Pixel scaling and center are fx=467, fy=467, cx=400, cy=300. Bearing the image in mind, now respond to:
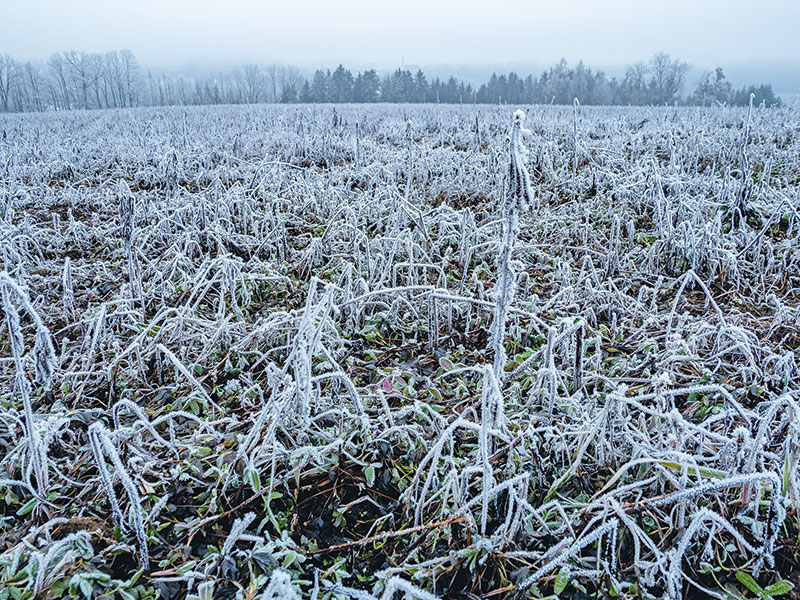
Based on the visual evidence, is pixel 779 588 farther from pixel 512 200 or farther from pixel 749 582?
pixel 512 200

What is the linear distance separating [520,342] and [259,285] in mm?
1919

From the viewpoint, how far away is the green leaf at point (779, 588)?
4.38 ft

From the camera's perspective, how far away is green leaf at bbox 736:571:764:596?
1.34m

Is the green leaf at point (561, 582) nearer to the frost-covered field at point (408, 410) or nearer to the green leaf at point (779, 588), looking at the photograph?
the frost-covered field at point (408, 410)

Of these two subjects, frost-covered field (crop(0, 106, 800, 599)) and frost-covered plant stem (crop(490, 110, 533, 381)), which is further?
frost-covered field (crop(0, 106, 800, 599))

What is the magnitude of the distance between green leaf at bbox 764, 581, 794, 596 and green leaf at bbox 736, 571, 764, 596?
0.8 inches

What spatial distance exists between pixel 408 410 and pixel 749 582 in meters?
1.24

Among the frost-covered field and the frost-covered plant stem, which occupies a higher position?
the frost-covered plant stem

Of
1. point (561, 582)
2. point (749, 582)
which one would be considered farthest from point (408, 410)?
point (749, 582)

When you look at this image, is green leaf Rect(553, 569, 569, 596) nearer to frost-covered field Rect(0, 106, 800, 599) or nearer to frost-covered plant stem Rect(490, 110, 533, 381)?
frost-covered field Rect(0, 106, 800, 599)

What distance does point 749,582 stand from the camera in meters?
1.37

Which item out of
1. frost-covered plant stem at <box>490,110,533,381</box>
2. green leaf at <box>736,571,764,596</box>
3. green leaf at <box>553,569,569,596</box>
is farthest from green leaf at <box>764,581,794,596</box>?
frost-covered plant stem at <box>490,110,533,381</box>

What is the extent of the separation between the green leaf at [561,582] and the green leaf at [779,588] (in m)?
0.56

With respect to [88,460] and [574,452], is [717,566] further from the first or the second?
[88,460]
